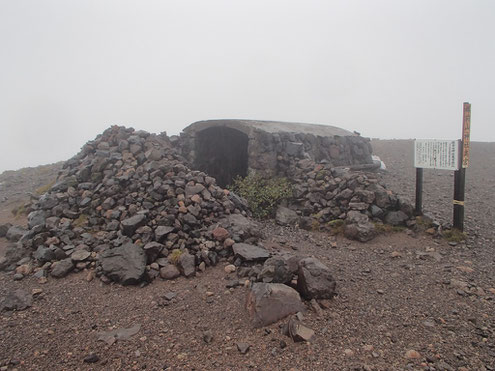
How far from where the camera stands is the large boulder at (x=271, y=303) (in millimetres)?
3666

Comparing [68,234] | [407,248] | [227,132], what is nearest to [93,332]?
[68,234]

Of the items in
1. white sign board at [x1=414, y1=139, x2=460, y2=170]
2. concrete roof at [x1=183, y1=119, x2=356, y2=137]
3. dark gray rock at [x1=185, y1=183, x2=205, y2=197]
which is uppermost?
Result: concrete roof at [x1=183, y1=119, x2=356, y2=137]

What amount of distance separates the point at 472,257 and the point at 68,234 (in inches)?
286

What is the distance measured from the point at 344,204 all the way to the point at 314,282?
3.80 metres

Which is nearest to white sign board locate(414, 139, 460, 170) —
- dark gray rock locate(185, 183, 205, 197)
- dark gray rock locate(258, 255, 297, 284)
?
dark gray rock locate(258, 255, 297, 284)

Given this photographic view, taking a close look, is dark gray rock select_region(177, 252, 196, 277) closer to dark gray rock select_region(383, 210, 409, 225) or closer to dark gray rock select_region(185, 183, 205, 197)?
dark gray rock select_region(185, 183, 205, 197)

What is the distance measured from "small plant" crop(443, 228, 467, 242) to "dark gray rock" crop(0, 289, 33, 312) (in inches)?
284

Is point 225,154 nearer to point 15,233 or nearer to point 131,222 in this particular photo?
point 131,222

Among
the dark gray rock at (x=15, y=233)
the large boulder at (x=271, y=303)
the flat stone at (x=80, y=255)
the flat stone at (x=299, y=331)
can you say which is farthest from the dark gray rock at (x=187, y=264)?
the dark gray rock at (x=15, y=233)

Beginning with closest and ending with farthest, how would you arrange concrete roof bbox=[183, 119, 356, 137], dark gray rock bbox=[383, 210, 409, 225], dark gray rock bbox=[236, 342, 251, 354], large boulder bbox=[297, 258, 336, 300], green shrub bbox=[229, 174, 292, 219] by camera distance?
dark gray rock bbox=[236, 342, 251, 354] → large boulder bbox=[297, 258, 336, 300] → dark gray rock bbox=[383, 210, 409, 225] → green shrub bbox=[229, 174, 292, 219] → concrete roof bbox=[183, 119, 356, 137]

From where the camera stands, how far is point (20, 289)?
4.50 metres

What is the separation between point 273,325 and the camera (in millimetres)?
3627

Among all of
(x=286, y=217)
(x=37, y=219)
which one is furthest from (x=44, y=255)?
(x=286, y=217)

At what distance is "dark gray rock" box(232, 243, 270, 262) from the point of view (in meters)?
5.04
